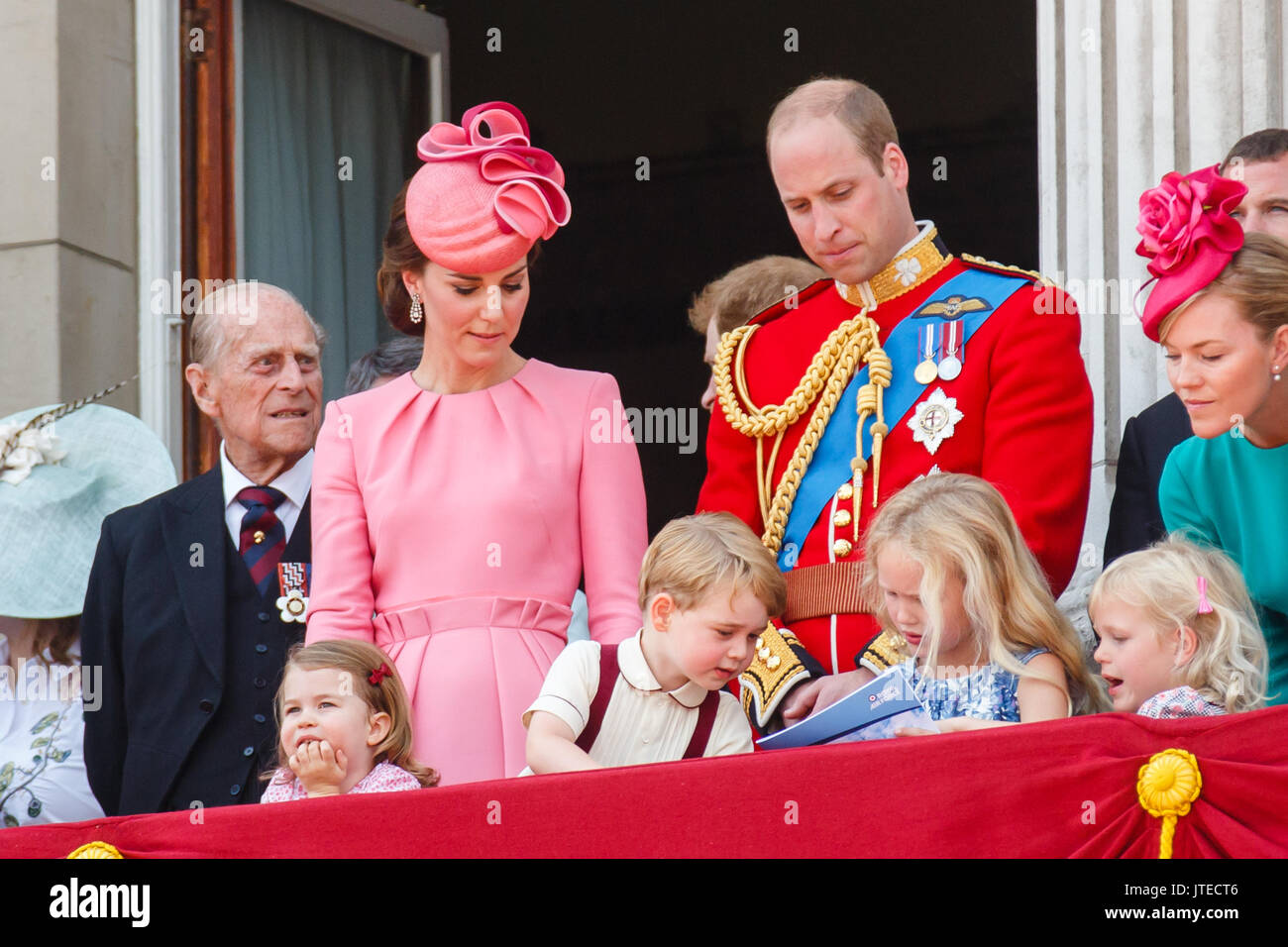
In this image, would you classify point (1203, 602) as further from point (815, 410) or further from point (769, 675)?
point (815, 410)

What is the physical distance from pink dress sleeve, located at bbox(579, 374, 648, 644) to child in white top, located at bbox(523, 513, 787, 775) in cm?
17

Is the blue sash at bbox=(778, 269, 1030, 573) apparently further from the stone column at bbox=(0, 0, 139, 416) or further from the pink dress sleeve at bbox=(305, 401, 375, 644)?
the stone column at bbox=(0, 0, 139, 416)

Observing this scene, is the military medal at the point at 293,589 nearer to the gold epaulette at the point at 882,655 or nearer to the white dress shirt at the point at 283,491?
the white dress shirt at the point at 283,491

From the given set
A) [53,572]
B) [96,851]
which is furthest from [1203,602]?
[53,572]

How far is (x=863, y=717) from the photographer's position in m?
3.43

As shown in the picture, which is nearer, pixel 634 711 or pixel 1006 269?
pixel 634 711

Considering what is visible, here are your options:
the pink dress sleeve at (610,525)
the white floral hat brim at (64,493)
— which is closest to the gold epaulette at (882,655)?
the pink dress sleeve at (610,525)

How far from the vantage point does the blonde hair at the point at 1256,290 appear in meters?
3.42

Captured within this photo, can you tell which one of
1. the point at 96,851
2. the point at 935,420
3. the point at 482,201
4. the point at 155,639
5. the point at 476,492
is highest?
the point at 482,201

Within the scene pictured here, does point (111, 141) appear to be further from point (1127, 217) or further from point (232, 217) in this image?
point (1127, 217)

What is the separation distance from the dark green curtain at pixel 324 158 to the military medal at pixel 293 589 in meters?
1.93

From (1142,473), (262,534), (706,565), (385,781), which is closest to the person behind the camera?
(706,565)

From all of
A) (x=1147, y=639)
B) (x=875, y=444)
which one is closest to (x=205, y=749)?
(x=875, y=444)

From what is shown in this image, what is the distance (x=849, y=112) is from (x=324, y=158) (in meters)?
2.71
